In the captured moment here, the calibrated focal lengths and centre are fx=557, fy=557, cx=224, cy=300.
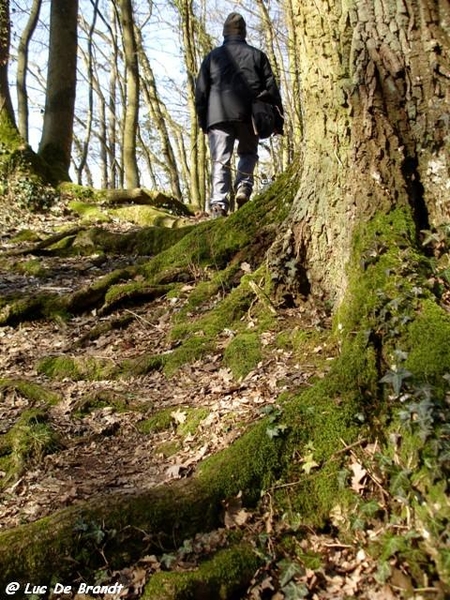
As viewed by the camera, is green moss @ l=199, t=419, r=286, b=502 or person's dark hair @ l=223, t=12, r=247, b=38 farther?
person's dark hair @ l=223, t=12, r=247, b=38

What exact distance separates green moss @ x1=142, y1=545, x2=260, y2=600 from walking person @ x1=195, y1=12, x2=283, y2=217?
527 cm

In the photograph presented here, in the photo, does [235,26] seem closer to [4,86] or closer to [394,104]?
[394,104]

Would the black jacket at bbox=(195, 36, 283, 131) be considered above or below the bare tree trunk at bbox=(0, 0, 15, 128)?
below

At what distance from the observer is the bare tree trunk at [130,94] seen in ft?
44.3

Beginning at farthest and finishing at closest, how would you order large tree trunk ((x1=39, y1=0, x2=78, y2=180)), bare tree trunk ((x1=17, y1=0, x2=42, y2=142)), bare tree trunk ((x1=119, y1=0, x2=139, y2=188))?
bare tree trunk ((x1=17, y1=0, x2=42, y2=142)) < bare tree trunk ((x1=119, y1=0, x2=139, y2=188)) < large tree trunk ((x1=39, y1=0, x2=78, y2=180))

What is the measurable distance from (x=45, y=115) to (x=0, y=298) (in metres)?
6.98

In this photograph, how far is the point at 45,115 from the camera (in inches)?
461

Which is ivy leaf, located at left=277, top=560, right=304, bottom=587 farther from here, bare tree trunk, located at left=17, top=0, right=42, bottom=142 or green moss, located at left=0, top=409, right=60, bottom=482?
bare tree trunk, located at left=17, top=0, right=42, bottom=142

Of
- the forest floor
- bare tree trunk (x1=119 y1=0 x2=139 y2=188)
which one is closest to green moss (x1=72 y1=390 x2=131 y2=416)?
the forest floor

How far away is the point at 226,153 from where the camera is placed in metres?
7.46

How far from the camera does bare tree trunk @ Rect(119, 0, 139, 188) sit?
13500mm

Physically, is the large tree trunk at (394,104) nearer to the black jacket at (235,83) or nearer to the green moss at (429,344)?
the green moss at (429,344)

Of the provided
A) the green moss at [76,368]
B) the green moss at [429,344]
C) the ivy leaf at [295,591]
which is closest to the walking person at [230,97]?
the green moss at [76,368]

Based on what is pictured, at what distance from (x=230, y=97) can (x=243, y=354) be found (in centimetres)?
438
